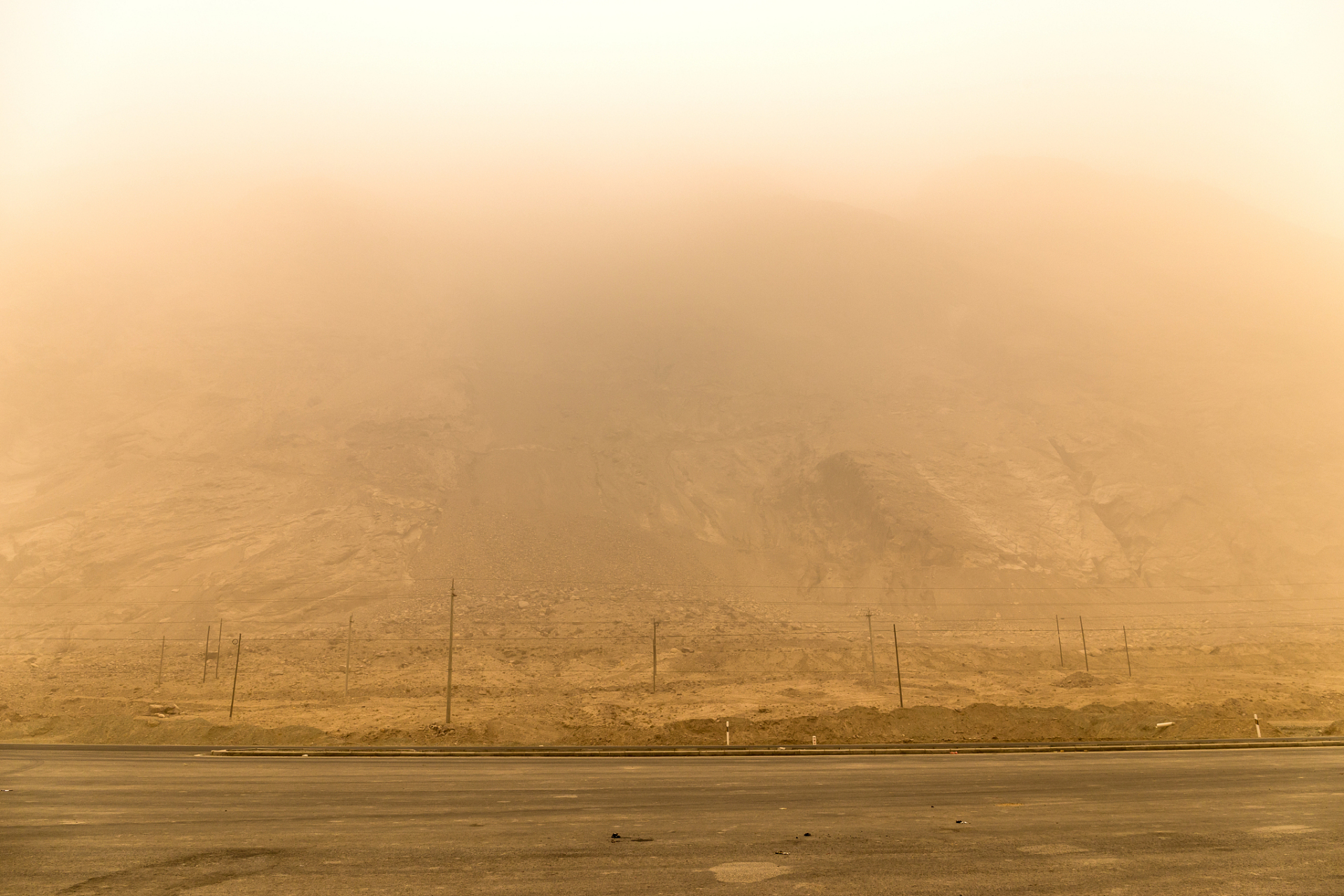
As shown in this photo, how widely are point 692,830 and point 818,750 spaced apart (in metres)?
18.2

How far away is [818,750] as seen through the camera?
3319 centimetres

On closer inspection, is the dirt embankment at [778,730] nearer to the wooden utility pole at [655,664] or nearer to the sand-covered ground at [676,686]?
the sand-covered ground at [676,686]

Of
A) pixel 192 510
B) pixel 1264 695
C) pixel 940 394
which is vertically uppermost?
pixel 940 394

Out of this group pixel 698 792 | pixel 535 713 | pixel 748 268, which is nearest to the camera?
pixel 698 792

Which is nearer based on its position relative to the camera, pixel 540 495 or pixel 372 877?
pixel 372 877

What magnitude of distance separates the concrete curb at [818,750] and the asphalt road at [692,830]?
209 inches

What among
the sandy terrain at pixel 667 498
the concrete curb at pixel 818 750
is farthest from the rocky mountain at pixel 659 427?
the concrete curb at pixel 818 750

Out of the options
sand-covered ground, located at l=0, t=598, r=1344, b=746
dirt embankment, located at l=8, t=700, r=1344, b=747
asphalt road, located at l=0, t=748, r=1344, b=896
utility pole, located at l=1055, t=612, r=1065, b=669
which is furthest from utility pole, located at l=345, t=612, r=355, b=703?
utility pole, located at l=1055, t=612, r=1065, b=669

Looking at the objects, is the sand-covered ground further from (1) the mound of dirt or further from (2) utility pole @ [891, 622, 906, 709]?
(2) utility pole @ [891, 622, 906, 709]

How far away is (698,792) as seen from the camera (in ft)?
71.8

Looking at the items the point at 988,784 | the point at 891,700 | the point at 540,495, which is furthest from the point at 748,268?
the point at 988,784

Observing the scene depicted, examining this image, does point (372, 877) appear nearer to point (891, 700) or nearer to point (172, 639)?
point (891, 700)

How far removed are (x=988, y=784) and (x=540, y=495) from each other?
88.7 meters

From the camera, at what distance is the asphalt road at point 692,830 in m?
12.8
